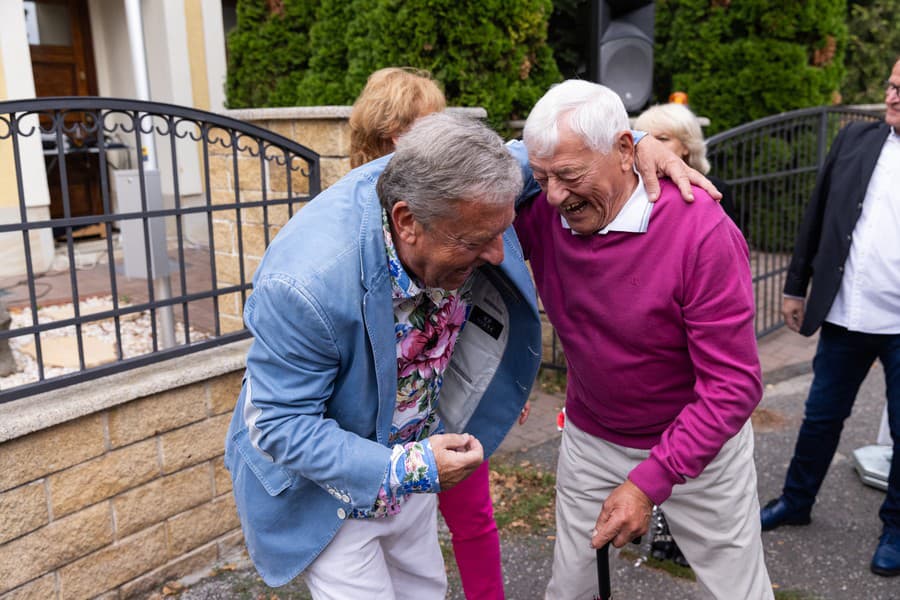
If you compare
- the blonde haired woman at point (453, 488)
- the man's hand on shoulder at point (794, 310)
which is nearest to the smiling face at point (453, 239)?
the blonde haired woman at point (453, 488)

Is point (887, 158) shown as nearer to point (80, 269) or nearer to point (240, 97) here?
point (240, 97)

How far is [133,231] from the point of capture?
3711 mm

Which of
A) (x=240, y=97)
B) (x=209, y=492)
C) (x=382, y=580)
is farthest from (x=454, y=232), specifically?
(x=240, y=97)

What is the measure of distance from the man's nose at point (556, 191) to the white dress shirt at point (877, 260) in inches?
75.6

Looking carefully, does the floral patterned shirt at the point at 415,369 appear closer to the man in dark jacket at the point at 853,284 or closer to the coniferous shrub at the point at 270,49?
the man in dark jacket at the point at 853,284

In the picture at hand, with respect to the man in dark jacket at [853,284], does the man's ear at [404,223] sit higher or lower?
higher

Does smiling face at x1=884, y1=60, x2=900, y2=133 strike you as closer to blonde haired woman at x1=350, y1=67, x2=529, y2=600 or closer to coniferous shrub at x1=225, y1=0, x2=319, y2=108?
blonde haired woman at x1=350, y1=67, x2=529, y2=600

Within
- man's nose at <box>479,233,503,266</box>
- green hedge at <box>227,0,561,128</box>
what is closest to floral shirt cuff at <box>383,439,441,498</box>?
man's nose at <box>479,233,503,266</box>

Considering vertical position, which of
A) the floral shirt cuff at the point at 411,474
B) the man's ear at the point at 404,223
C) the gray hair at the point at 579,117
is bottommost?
the floral shirt cuff at the point at 411,474

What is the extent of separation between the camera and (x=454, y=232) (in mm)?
1688

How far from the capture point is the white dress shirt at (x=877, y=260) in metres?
3.25

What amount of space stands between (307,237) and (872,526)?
322cm

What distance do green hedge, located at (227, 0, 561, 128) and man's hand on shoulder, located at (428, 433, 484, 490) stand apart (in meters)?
3.41

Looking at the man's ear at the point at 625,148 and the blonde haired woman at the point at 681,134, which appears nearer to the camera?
the man's ear at the point at 625,148
